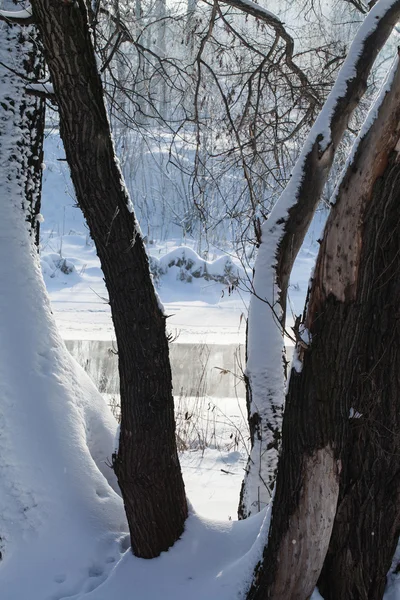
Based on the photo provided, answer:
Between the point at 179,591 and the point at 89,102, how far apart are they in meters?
1.85

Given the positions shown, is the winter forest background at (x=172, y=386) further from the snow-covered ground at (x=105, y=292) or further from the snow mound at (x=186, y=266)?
the snow mound at (x=186, y=266)

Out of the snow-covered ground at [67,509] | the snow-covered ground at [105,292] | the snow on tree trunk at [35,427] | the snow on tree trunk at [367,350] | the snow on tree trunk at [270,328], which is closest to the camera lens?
the snow on tree trunk at [367,350]

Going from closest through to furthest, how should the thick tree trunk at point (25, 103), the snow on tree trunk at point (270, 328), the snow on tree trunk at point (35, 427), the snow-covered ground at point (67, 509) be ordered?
1. the snow-covered ground at point (67, 509)
2. the snow on tree trunk at point (35, 427)
3. the snow on tree trunk at point (270, 328)
4. the thick tree trunk at point (25, 103)

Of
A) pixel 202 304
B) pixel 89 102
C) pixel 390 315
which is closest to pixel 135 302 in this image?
pixel 89 102

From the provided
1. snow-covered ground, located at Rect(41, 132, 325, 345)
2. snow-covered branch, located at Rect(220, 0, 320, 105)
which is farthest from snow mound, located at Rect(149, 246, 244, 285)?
snow-covered branch, located at Rect(220, 0, 320, 105)

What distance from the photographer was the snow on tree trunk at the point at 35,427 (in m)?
2.62

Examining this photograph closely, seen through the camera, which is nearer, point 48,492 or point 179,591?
point 179,591

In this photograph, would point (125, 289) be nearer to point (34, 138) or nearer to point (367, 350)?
point (367, 350)

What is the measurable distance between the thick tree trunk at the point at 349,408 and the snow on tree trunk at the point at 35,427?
91 cm

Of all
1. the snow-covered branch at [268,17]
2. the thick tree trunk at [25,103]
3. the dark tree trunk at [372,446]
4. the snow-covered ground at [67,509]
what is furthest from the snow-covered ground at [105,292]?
the dark tree trunk at [372,446]

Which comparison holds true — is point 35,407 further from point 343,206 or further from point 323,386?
point 343,206

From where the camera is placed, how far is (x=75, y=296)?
14.1m

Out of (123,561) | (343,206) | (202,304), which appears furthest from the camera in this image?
(202,304)

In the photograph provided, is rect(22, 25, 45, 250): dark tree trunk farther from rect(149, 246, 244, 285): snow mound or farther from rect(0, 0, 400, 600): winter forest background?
rect(149, 246, 244, 285): snow mound
